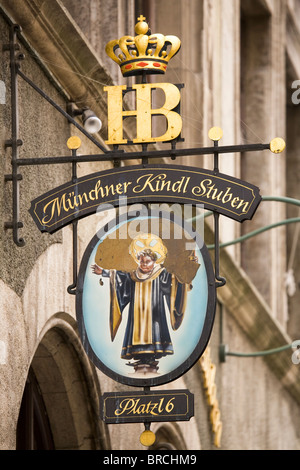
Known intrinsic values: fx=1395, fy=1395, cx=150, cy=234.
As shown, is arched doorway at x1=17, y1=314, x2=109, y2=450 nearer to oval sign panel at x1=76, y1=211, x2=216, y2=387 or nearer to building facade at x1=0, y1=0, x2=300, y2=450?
building facade at x1=0, y1=0, x2=300, y2=450

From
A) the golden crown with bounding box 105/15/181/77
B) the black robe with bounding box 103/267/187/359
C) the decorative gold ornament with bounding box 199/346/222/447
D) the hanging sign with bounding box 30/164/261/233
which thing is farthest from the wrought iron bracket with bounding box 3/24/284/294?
the decorative gold ornament with bounding box 199/346/222/447

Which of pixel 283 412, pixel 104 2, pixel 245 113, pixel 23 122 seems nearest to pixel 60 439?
pixel 23 122

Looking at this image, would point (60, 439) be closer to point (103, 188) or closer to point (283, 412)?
point (103, 188)

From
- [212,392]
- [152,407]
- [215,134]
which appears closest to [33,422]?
[152,407]

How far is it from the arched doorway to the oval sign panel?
2.06m

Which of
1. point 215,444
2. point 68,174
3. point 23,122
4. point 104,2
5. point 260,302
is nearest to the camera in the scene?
point 23,122

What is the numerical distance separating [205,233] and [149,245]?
6.84 m

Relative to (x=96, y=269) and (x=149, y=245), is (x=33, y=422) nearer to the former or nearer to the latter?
(x=96, y=269)

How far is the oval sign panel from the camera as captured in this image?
9.60 m

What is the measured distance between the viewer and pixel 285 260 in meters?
24.0

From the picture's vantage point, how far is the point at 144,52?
10211mm

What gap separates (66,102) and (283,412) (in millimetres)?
10270

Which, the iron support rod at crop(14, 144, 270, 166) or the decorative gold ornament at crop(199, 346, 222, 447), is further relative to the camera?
the decorative gold ornament at crop(199, 346, 222, 447)

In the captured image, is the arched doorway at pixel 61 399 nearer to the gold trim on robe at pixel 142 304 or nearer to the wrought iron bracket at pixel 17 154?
the wrought iron bracket at pixel 17 154
